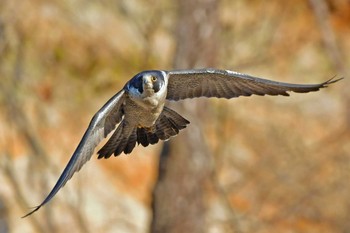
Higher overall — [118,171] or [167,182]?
[118,171]

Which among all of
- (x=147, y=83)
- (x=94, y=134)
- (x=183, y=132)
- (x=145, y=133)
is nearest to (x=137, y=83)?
(x=147, y=83)

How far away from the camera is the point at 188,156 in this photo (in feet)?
30.3

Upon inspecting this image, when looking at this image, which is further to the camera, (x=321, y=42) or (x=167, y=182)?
(x=321, y=42)

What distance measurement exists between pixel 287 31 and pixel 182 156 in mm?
5203

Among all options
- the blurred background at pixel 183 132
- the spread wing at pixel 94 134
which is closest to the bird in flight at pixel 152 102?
the spread wing at pixel 94 134

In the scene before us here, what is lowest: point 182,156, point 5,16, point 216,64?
point 182,156

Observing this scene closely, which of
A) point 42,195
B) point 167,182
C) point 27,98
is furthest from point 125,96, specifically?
point 27,98

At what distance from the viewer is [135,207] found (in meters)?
11.3

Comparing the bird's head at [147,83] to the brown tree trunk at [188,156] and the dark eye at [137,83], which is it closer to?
the dark eye at [137,83]

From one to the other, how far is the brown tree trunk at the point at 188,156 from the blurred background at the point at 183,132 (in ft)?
0.04

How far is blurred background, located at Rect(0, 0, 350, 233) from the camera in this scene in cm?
933

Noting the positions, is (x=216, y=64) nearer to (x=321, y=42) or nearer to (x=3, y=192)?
(x=3, y=192)

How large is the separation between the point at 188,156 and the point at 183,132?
24 centimetres

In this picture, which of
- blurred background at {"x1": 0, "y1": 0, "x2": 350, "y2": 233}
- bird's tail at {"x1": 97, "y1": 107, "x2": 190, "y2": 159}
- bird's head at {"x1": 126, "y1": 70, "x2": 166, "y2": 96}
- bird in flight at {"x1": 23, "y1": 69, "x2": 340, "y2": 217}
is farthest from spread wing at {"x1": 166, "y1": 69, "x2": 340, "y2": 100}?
blurred background at {"x1": 0, "y1": 0, "x2": 350, "y2": 233}
